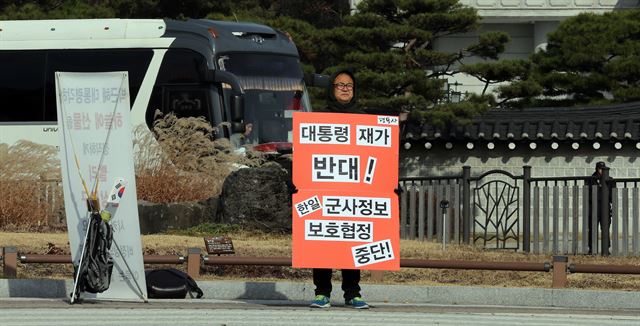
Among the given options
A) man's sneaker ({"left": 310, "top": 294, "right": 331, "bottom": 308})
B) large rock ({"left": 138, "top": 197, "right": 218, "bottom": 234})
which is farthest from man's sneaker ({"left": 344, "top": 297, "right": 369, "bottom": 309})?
large rock ({"left": 138, "top": 197, "right": 218, "bottom": 234})

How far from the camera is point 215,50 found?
2777 cm

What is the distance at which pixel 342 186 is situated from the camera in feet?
40.9

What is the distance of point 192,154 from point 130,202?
10.3 m

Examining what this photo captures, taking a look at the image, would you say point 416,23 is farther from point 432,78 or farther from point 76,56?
point 76,56

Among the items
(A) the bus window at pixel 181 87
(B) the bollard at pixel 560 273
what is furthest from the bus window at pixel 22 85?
(B) the bollard at pixel 560 273

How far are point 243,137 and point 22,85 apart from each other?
4849mm

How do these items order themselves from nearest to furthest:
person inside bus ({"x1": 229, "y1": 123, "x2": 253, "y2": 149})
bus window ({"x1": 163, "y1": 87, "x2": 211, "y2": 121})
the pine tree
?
person inside bus ({"x1": 229, "y1": 123, "x2": 253, "y2": 149})
bus window ({"x1": 163, "y1": 87, "x2": 211, "y2": 121})
the pine tree

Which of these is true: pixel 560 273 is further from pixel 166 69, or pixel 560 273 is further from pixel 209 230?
pixel 166 69

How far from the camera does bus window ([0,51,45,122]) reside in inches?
1134

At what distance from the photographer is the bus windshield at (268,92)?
28031 millimetres

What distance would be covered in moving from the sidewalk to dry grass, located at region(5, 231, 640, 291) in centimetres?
70

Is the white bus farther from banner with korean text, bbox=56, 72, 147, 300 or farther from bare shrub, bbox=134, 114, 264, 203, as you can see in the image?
banner with korean text, bbox=56, 72, 147, 300

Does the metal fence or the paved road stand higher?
the metal fence

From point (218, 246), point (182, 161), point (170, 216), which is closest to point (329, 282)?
point (218, 246)
